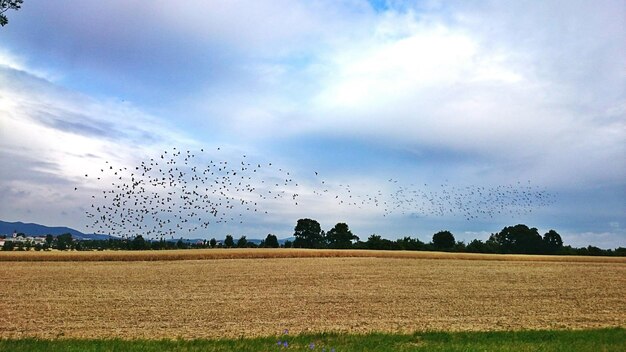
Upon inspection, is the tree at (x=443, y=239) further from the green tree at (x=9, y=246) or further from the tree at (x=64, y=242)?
the green tree at (x=9, y=246)

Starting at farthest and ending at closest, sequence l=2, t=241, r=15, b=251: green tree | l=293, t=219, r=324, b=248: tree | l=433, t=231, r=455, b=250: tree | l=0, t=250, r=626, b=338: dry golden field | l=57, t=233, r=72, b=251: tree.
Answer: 1. l=293, t=219, r=324, b=248: tree
2. l=433, t=231, r=455, b=250: tree
3. l=57, t=233, r=72, b=251: tree
4. l=2, t=241, r=15, b=251: green tree
5. l=0, t=250, r=626, b=338: dry golden field

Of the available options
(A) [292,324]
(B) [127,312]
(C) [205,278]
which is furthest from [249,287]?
(A) [292,324]

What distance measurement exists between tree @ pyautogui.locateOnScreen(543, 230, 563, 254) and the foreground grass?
327ft

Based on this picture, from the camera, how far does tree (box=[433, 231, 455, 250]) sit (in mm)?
106550

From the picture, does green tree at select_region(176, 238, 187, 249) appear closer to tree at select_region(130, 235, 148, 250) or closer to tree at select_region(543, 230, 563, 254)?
tree at select_region(130, 235, 148, 250)

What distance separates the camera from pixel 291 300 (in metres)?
28.0

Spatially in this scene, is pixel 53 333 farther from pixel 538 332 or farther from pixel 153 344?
pixel 538 332

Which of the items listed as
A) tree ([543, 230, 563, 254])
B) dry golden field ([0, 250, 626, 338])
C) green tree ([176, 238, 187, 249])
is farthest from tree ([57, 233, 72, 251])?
tree ([543, 230, 563, 254])

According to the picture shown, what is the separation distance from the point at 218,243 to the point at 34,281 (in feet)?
222

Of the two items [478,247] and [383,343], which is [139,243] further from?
[383,343]

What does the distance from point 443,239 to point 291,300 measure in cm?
8525

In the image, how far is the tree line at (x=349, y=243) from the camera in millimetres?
89562

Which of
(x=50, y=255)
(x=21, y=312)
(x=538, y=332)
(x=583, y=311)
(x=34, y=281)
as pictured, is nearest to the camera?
(x=538, y=332)

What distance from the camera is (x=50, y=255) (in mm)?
60281
